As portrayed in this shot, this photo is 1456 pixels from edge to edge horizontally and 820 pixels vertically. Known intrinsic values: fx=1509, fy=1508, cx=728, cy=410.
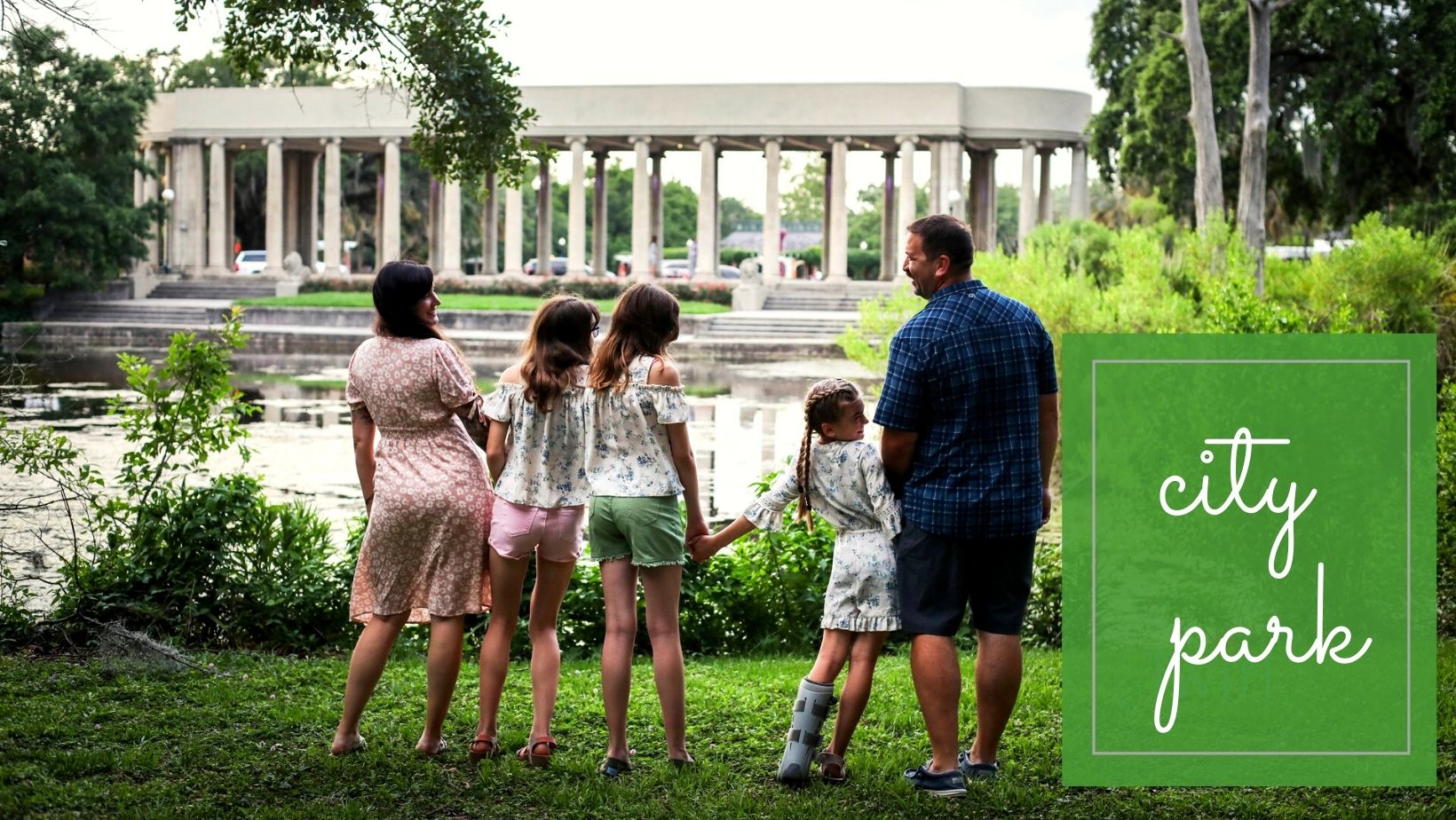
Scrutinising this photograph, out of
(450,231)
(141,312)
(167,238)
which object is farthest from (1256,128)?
(167,238)

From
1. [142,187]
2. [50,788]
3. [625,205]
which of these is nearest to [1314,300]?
[50,788]

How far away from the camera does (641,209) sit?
47.8 meters

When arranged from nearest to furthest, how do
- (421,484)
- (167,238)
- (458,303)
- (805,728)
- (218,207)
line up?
(805,728)
(421,484)
(458,303)
(218,207)
(167,238)

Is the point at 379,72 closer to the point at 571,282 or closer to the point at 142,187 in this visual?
the point at 571,282

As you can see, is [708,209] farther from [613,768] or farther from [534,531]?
[613,768]

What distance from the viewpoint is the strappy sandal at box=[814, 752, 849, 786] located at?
185 inches

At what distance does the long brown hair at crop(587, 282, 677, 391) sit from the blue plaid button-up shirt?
0.78 metres

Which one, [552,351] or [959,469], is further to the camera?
[552,351]

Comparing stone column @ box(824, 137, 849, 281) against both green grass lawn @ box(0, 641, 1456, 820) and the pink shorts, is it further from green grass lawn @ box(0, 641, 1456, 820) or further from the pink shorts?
the pink shorts

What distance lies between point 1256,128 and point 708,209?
29229 mm

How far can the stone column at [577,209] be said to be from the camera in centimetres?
4762

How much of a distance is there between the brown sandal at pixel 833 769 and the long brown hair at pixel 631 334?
4.36ft

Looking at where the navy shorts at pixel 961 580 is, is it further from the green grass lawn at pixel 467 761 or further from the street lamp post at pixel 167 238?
the street lamp post at pixel 167 238

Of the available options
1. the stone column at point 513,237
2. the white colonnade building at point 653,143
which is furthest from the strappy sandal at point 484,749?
the stone column at point 513,237
